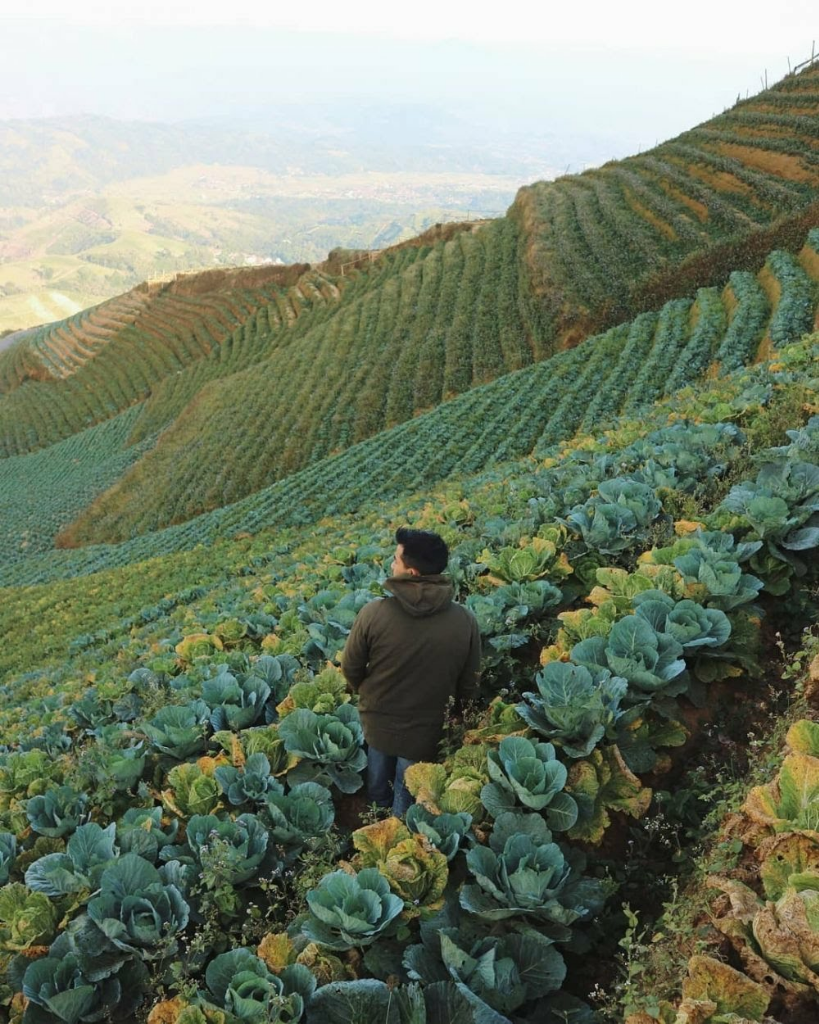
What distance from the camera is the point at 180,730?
4.67 metres

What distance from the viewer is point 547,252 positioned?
1176 inches

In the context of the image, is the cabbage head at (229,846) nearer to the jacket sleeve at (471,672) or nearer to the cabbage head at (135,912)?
the cabbage head at (135,912)

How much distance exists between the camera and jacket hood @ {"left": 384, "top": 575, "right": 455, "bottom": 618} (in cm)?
390

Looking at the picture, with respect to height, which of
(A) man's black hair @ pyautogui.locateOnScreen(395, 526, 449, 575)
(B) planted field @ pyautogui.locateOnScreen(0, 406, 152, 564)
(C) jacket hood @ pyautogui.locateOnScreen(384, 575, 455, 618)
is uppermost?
(A) man's black hair @ pyautogui.locateOnScreen(395, 526, 449, 575)

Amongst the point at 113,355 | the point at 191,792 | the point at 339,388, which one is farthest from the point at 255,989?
the point at 113,355

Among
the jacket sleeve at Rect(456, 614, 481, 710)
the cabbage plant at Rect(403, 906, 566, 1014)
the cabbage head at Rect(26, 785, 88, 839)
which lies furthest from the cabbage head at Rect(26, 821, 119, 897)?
the jacket sleeve at Rect(456, 614, 481, 710)

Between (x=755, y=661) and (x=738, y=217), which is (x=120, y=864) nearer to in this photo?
(x=755, y=661)

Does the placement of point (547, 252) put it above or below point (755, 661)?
above

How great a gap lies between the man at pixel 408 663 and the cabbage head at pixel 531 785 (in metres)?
0.84

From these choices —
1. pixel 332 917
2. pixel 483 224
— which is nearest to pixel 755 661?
pixel 332 917

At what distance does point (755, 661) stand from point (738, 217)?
1090 inches

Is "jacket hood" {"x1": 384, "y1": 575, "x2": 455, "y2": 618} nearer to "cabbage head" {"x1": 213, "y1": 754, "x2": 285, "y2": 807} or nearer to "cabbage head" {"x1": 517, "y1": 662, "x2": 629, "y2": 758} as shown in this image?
"cabbage head" {"x1": 517, "y1": 662, "x2": 629, "y2": 758}

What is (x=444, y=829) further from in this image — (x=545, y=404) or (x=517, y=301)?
(x=517, y=301)

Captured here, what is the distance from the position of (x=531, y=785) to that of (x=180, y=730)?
2.73 meters
